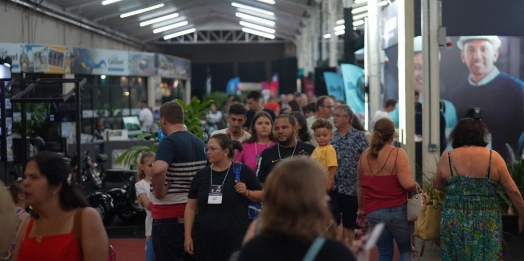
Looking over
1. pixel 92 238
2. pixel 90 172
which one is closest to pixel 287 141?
pixel 92 238

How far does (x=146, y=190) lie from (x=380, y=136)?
2.07 metres

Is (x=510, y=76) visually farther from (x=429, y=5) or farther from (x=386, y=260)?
(x=386, y=260)

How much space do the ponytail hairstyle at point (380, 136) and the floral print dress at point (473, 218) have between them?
86cm

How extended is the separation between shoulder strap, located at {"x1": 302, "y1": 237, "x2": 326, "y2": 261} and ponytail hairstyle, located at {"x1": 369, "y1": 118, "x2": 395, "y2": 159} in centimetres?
456

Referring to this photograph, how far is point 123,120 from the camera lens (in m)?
26.7

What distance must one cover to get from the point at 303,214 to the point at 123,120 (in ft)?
78.8

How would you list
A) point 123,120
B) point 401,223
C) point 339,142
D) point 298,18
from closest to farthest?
point 401,223 < point 339,142 < point 123,120 < point 298,18

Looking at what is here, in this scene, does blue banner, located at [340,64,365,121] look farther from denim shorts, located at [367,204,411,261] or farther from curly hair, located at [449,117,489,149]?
curly hair, located at [449,117,489,149]

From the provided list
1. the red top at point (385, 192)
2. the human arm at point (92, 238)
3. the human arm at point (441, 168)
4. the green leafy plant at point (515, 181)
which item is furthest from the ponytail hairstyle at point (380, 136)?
the human arm at point (92, 238)

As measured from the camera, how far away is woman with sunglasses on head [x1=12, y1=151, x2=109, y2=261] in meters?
4.06

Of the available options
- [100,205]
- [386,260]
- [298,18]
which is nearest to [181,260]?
[386,260]

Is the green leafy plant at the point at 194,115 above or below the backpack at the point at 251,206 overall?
above

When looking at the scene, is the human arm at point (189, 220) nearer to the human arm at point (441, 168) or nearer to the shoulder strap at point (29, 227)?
the human arm at point (441, 168)

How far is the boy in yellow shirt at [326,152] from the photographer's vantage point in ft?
28.2
